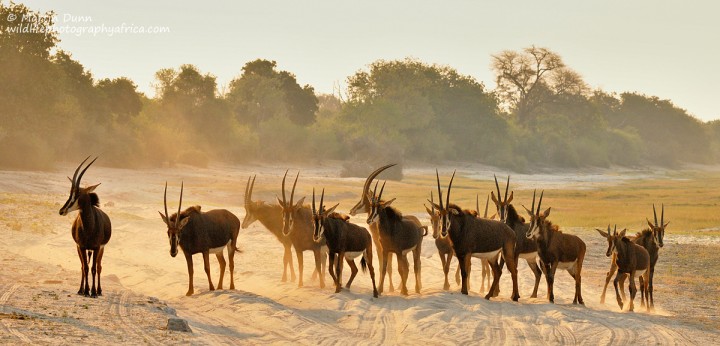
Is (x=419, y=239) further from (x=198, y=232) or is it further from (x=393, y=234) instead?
(x=198, y=232)

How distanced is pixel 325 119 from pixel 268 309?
89.5 meters

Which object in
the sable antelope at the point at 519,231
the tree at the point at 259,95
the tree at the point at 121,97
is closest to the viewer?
the sable antelope at the point at 519,231

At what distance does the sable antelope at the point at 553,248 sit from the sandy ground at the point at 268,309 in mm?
763

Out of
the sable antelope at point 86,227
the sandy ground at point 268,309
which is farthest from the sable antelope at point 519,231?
the sable antelope at point 86,227

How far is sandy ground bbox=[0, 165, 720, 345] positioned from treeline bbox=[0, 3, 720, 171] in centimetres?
2614

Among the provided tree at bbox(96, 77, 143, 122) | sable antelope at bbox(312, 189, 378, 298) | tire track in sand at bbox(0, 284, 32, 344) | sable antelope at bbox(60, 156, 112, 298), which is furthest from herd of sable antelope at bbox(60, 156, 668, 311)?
tree at bbox(96, 77, 143, 122)

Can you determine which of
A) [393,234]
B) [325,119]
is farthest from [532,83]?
[393,234]

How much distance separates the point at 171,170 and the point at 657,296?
1580 inches

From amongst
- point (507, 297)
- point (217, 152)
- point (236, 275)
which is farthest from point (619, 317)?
point (217, 152)

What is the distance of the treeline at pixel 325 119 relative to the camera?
52781 millimetres

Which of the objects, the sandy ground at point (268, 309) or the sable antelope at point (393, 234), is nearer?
the sandy ground at point (268, 309)

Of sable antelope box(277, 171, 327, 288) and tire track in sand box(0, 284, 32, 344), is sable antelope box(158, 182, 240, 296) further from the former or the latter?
tire track in sand box(0, 284, 32, 344)

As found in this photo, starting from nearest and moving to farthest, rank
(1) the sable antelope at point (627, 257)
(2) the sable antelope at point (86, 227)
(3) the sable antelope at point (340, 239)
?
(2) the sable antelope at point (86, 227), (3) the sable antelope at point (340, 239), (1) the sable antelope at point (627, 257)

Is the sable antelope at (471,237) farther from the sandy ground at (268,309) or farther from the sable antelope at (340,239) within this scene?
the sable antelope at (340,239)
